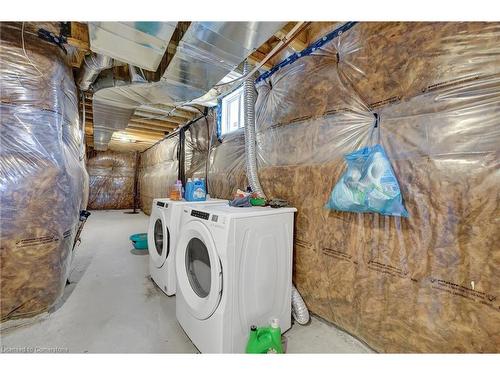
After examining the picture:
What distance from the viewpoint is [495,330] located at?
0.98 meters

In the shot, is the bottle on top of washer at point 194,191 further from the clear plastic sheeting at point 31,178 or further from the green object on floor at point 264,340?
the green object on floor at point 264,340

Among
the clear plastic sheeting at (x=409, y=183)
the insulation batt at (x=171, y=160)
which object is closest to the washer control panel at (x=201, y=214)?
the clear plastic sheeting at (x=409, y=183)

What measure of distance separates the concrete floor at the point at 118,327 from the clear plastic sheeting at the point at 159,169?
289 centimetres

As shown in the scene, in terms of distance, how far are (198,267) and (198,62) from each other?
5.18 feet

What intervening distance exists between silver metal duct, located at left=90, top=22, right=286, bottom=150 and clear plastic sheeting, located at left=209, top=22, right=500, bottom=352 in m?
0.64

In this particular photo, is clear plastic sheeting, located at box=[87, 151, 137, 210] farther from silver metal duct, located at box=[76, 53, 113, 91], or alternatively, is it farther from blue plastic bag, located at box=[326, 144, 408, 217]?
blue plastic bag, located at box=[326, 144, 408, 217]

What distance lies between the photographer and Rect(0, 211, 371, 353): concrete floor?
1.46 metres

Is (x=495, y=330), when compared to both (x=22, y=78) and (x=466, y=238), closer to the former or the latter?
(x=466, y=238)

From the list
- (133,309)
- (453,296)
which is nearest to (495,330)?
(453,296)

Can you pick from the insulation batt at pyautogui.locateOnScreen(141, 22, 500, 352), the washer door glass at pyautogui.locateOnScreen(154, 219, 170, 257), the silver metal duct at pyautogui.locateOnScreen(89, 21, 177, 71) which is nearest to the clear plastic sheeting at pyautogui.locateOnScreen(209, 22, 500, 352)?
the insulation batt at pyautogui.locateOnScreen(141, 22, 500, 352)

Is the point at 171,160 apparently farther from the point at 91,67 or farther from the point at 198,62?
the point at 198,62

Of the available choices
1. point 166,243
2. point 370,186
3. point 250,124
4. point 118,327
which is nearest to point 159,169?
point 166,243

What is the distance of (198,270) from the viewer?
162 centimetres

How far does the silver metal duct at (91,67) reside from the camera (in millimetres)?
2012
